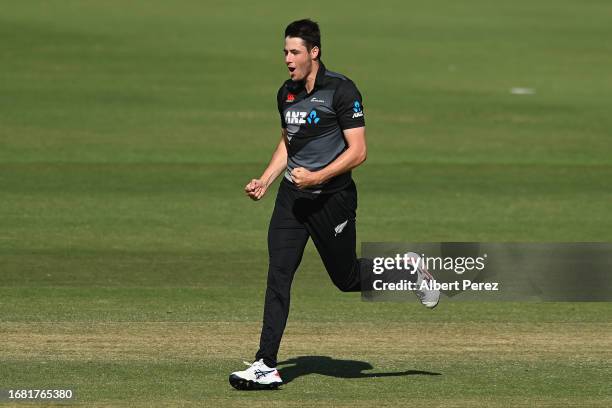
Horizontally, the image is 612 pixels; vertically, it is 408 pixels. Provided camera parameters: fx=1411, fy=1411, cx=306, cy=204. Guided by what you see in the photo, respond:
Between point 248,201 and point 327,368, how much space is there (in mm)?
9471

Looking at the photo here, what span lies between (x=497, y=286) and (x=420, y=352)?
9.88 feet

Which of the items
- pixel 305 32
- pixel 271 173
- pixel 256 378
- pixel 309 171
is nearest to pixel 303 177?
pixel 309 171

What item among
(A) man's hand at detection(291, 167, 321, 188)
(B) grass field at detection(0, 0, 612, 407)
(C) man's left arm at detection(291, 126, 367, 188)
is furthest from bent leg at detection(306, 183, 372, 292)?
(B) grass field at detection(0, 0, 612, 407)

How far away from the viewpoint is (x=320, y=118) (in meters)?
9.90

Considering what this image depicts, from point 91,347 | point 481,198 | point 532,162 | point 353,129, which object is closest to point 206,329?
point 91,347

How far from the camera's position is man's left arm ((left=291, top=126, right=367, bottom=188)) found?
955 cm

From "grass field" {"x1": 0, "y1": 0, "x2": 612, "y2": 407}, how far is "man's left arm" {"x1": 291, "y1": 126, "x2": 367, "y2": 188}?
1.47m

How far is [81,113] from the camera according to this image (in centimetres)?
2800

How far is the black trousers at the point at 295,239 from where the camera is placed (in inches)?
388

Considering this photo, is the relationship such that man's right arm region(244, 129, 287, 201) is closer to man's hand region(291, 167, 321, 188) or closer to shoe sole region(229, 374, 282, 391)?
man's hand region(291, 167, 321, 188)

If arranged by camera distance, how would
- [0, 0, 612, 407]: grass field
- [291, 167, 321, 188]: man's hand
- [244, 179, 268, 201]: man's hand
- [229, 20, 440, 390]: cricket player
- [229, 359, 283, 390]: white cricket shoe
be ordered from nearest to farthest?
[291, 167, 321, 188]: man's hand
[229, 359, 283, 390]: white cricket shoe
[229, 20, 440, 390]: cricket player
[244, 179, 268, 201]: man's hand
[0, 0, 612, 407]: grass field

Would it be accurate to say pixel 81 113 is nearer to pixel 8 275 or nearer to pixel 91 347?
pixel 8 275

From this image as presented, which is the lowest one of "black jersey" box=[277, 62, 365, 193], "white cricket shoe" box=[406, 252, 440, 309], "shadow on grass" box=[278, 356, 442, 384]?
"shadow on grass" box=[278, 356, 442, 384]

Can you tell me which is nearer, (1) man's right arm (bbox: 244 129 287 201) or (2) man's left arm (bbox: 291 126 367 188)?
(2) man's left arm (bbox: 291 126 367 188)
